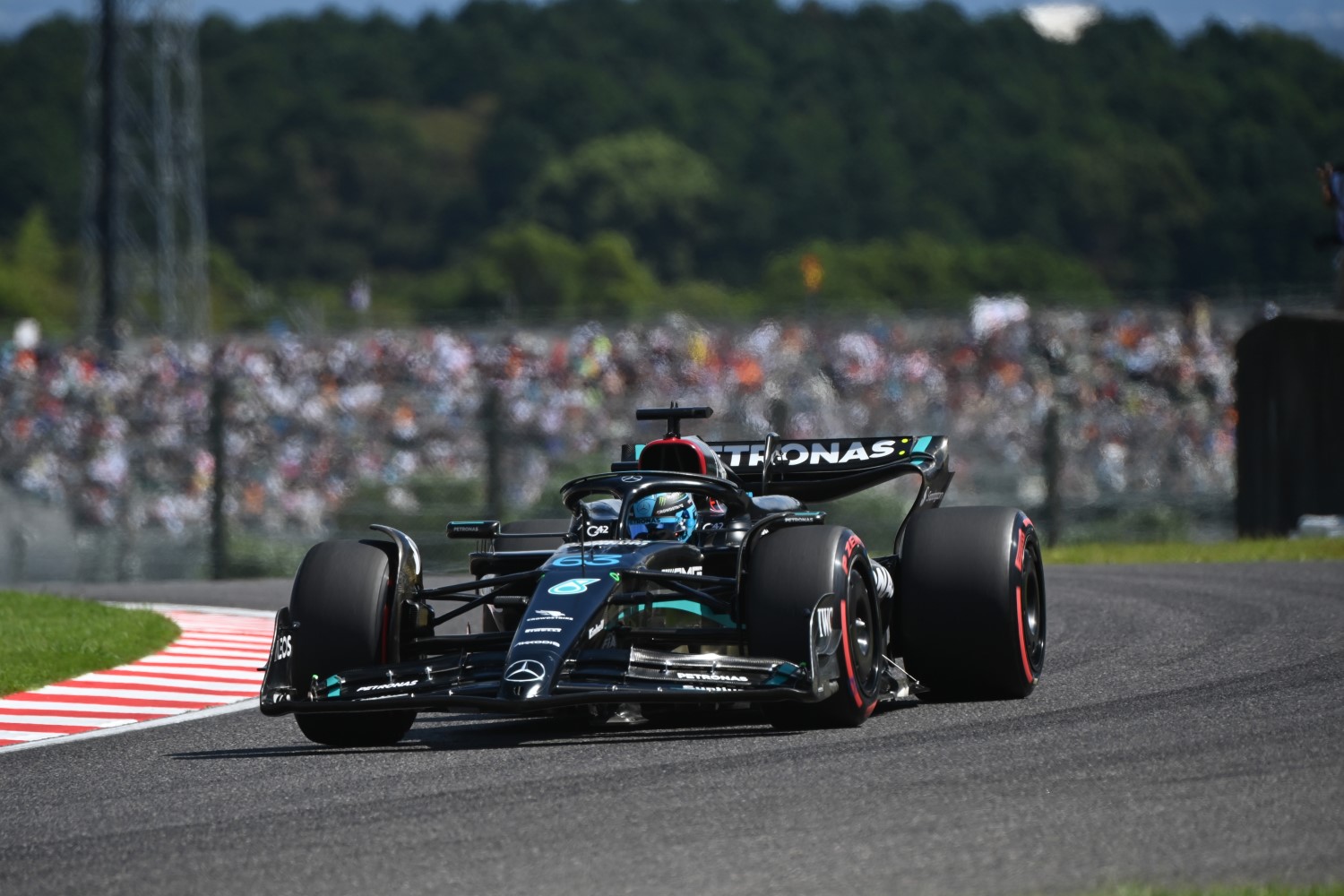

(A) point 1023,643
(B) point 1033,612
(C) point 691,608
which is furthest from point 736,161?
(C) point 691,608

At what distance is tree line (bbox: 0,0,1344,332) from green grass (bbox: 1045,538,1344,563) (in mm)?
66591

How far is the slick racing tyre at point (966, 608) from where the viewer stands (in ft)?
25.2

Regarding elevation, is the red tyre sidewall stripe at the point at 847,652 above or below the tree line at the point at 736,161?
below

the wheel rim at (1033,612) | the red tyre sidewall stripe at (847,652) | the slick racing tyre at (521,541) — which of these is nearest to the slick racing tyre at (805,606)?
the red tyre sidewall stripe at (847,652)

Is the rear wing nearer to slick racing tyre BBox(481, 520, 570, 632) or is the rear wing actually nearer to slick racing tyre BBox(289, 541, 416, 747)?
slick racing tyre BBox(481, 520, 570, 632)

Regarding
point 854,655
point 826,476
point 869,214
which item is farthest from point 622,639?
point 869,214

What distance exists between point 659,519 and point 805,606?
112 centimetres

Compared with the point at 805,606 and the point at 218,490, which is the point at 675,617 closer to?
the point at 805,606

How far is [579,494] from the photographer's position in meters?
8.10

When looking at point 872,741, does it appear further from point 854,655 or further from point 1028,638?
point 1028,638

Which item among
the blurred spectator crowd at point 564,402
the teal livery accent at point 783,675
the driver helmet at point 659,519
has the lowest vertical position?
the teal livery accent at point 783,675

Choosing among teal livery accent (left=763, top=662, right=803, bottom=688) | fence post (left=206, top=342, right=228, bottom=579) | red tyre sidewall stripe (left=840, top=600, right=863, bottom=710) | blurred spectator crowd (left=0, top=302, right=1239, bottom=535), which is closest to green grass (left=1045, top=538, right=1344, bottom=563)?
blurred spectator crowd (left=0, top=302, right=1239, bottom=535)

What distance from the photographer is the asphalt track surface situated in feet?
15.7

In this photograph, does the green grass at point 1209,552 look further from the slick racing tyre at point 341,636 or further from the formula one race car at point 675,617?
the slick racing tyre at point 341,636
